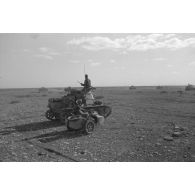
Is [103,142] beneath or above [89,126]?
beneath

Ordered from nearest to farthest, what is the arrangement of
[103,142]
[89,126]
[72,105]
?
[103,142], [89,126], [72,105]

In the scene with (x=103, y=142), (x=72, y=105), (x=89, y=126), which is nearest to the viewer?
(x=103, y=142)

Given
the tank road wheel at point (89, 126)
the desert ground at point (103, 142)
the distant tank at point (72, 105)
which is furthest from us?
the distant tank at point (72, 105)

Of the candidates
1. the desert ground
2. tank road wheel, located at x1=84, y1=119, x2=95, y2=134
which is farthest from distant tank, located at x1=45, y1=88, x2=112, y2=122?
tank road wheel, located at x1=84, y1=119, x2=95, y2=134

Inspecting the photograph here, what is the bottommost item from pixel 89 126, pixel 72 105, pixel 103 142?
pixel 103 142

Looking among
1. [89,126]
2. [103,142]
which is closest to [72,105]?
[89,126]

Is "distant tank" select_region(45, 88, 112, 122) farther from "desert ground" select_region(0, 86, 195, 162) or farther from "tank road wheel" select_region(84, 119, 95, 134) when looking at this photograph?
"tank road wheel" select_region(84, 119, 95, 134)

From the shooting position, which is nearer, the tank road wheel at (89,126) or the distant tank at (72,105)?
the tank road wheel at (89,126)

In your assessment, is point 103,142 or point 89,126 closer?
point 103,142

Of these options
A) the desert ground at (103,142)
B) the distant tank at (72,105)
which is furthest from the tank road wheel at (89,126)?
the distant tank at (72,105)

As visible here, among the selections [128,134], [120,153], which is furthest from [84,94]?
[120,153]

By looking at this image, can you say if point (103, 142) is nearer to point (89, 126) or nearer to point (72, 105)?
point (89, 126)

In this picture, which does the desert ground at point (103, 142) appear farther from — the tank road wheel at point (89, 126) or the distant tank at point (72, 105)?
the distant tank at point (72, 105)

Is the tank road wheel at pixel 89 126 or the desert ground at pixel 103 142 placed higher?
the tank road wheel at pixel 89 126
